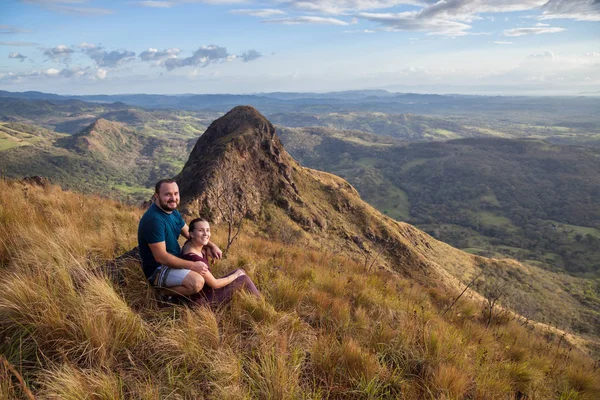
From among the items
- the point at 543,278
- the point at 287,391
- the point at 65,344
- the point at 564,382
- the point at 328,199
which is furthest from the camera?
the point at 543,278

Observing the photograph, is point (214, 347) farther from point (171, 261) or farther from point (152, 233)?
point (152, 233)

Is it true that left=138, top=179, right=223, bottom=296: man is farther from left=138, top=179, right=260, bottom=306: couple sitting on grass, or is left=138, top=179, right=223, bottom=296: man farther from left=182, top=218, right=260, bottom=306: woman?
left=182, top=218, right=260, bottom=306: woman

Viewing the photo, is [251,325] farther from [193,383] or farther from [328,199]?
[328,199]

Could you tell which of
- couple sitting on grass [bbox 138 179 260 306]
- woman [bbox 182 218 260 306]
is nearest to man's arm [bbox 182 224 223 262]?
couple sitting on grass [bbox 138 179 260 306]

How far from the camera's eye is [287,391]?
2.90 metres

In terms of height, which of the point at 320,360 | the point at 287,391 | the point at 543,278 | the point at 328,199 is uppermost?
the point at 287,391

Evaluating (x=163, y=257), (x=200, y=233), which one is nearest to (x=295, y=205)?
(x=200, y=233)

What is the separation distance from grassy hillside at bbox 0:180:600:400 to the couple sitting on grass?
30 centimetres

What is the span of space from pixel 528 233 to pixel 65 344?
181624mm

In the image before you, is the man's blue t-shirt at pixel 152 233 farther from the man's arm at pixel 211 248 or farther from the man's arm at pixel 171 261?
the man's arm at pixel 211 248

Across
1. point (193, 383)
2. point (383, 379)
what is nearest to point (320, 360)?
point (383, 379)

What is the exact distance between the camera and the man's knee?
434 centimetres

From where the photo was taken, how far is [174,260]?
4449 millimetres

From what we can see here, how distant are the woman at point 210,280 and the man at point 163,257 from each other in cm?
20
